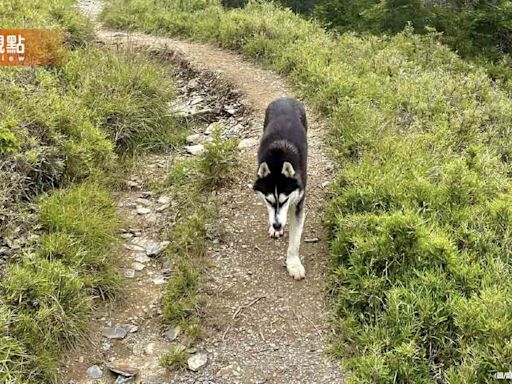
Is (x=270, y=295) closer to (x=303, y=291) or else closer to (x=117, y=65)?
(x=303, y=291)

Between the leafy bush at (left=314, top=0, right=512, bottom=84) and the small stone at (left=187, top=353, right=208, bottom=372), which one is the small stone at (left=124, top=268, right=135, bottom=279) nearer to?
the small stone at (left=187, top=353, right=208, bottom=372)

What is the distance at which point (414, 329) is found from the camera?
4.12m

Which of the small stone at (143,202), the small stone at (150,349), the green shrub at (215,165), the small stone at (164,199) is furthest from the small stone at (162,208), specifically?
the small stone at (150,349)

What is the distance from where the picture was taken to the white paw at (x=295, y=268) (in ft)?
16.8

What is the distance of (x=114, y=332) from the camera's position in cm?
465

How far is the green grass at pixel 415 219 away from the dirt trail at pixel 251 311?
252 mm

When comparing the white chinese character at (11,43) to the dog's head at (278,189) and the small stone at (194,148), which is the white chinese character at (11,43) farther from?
the dog's head at (278,189)

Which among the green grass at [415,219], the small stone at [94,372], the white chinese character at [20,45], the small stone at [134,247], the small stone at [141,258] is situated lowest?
the small stone at [94,372]

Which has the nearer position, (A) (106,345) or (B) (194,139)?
(A) (106,345)

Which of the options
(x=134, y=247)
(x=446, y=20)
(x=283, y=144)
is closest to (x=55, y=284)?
(x=134, y=247)

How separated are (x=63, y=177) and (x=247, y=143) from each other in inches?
106

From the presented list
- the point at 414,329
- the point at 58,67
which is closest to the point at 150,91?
the point at 58,67

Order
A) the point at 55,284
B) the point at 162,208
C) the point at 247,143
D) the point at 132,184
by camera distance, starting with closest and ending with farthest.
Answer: the point at 55,284
the point at 162,208
the point at 132,184
the point at 247,143

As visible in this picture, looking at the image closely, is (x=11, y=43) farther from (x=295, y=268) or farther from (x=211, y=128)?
(x=295, y=268)
